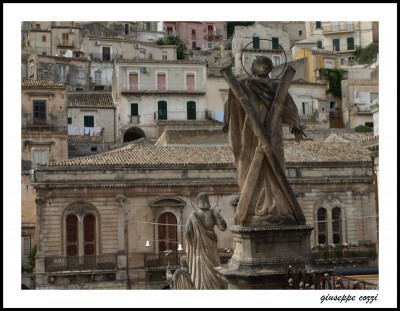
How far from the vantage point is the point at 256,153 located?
7922mm

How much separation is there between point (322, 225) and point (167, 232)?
742cm

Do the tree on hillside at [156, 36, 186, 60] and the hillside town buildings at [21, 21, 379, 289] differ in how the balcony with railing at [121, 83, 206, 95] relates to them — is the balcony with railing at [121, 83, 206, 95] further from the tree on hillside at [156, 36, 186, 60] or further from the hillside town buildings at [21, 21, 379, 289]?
the tree on hillside at [156, 36, 186, 60]

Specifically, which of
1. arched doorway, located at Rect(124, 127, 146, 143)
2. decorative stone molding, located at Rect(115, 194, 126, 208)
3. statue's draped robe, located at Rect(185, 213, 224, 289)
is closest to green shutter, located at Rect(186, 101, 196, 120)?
arched doorway, located at Rect(124, 127, 146, 143)

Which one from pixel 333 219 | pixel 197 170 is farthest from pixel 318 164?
pixel 197 170

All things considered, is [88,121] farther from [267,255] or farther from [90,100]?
[267,255]

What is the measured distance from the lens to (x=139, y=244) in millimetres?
32281

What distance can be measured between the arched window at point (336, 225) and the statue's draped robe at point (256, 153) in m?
26.5

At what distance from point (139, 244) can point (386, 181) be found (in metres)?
22.8

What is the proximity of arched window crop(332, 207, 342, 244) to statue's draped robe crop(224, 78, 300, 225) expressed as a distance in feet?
86.8

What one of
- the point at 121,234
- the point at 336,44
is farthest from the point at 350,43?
the point at 121,234

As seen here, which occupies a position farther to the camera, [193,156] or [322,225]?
[322,225]

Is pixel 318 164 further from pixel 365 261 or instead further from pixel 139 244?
pixel 139 244

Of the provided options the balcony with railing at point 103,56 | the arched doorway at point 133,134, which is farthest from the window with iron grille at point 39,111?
the balcony with railing at point 103,56

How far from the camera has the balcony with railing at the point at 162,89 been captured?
2151 inches
